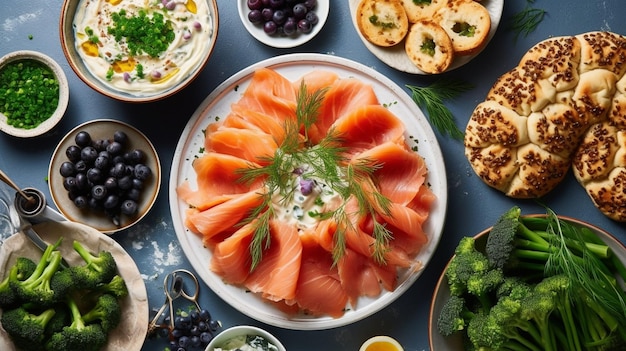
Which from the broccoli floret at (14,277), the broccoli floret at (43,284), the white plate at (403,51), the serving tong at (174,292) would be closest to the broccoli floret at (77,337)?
the broccoli floret at (43,284)

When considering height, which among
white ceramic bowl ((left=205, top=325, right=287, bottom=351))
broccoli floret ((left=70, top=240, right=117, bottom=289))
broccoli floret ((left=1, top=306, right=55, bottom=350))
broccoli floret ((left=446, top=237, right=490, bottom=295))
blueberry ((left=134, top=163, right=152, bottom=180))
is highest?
blueberry ((left=134, top=163, right=152, bottom=180))

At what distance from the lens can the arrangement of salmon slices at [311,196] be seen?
11.7ft

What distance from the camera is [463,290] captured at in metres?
3.54

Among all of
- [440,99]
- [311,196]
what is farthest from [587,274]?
[311,196]

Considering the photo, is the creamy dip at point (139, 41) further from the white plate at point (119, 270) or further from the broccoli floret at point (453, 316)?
the broccoli floret at point (453, 316)

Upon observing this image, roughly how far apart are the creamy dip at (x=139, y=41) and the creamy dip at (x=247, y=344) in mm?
1290

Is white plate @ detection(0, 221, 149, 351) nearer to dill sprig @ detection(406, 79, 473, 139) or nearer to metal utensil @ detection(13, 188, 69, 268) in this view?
metal utensil @ detection(13, 188, 69, 268)

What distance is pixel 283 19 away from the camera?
12.5ft

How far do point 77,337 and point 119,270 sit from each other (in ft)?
1.25

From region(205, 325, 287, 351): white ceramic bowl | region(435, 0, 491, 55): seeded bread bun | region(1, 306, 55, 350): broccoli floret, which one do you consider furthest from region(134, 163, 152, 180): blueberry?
region(435, 0, 491, 55): seeded bread bun

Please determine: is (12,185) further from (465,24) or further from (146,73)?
(465,24)

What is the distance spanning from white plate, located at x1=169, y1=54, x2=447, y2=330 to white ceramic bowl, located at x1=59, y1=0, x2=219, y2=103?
194 mm

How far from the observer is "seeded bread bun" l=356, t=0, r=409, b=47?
377 cm

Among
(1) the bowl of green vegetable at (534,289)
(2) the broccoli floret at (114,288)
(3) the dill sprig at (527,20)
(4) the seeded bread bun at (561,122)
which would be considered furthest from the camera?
(3) the dill sprig at (527,20)
